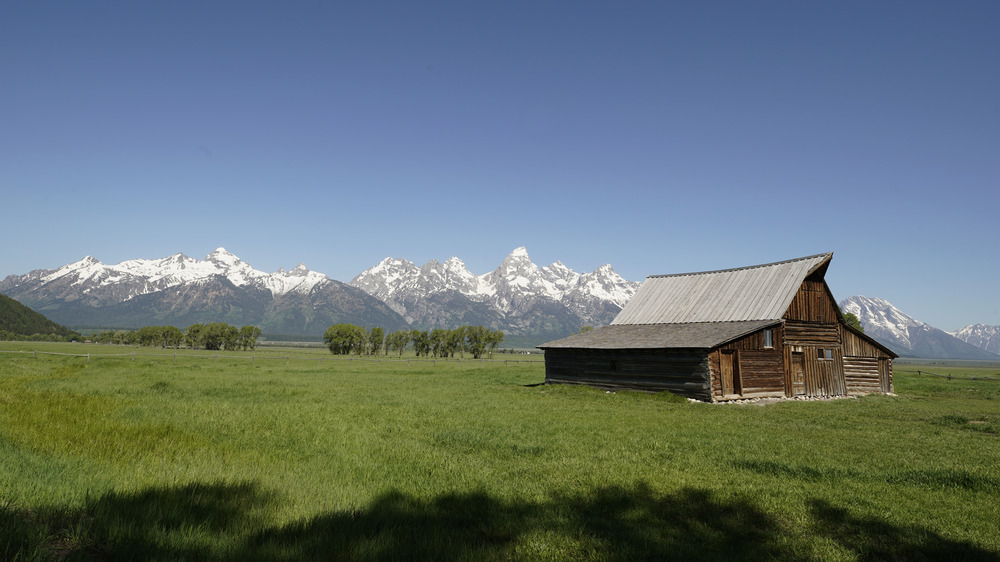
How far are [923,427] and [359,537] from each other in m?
21.3

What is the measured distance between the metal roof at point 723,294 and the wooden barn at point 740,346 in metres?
0.08

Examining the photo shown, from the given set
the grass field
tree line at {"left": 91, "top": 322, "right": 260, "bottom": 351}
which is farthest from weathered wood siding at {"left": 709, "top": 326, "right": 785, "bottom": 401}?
tree line at {"left": 91, "top": 322, "right": 260, "bottom": 351}

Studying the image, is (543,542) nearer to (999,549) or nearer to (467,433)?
(999,549)

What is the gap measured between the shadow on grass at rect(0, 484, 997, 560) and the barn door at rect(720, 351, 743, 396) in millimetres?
21926

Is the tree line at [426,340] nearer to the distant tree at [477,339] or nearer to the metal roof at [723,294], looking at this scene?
the distant tree at [477,339]

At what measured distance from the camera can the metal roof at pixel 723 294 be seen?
33919mm

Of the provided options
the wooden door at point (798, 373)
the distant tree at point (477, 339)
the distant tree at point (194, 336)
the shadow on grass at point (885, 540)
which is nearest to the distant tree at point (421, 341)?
the distant tree at point (477, 339)

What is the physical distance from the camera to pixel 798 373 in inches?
1296

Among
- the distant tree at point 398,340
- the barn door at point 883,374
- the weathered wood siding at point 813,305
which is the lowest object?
the barn door at point 883,374

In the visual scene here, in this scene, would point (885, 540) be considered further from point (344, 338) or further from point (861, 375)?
point (344, 338)

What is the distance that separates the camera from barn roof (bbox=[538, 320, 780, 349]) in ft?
96.6

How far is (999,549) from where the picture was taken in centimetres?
679

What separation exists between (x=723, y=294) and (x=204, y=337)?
161 meters

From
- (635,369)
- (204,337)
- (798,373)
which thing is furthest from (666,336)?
(204,337)
